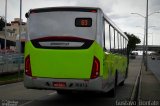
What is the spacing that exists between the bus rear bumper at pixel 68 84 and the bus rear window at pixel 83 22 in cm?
168

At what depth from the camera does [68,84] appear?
12789 millimetres

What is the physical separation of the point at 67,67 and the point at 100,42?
1265 millimetres

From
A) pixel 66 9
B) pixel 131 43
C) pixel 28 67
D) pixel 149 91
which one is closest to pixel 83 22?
pixel 66 9

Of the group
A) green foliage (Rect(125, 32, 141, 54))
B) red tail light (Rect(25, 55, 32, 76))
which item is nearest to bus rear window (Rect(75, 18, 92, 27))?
red tail light (Rect(25, 55, 32, 76))

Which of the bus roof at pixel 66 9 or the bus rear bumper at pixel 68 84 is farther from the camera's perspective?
the bus roof at pixel 66 9

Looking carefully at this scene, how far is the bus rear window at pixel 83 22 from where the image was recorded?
42.5ft

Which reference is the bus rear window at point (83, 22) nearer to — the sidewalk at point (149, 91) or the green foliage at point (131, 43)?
the sidewalk at point (149, 91)

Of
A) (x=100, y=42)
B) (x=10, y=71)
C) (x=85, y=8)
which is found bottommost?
(x=10, y=71)

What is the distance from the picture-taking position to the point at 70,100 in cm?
1543

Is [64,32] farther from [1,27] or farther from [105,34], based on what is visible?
[1,27]

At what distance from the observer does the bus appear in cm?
1279

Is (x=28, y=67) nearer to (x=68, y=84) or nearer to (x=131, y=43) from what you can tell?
(x=68, y=84)

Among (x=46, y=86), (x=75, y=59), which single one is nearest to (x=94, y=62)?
(x=75, y=59)

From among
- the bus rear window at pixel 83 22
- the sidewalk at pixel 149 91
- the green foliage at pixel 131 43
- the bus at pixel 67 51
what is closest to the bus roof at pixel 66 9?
the bus at pixel 67 51
